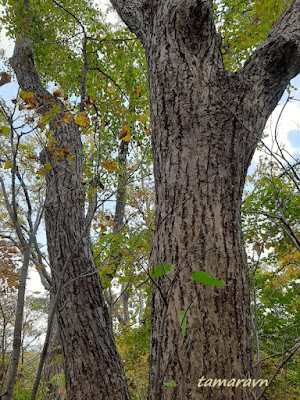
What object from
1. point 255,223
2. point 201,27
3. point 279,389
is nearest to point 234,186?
point 201,27

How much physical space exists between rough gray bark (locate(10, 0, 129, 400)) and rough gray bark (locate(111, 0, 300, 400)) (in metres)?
0.61

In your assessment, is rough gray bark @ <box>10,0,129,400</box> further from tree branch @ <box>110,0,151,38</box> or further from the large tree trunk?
tree branch @ <box>110,0,151,38</box>

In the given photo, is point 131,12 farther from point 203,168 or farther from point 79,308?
point 79,308

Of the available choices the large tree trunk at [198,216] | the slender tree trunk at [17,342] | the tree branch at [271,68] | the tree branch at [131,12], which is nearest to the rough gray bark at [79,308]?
the slender tree trunk at [17,342]

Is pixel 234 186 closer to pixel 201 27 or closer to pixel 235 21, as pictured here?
pixel 201 27

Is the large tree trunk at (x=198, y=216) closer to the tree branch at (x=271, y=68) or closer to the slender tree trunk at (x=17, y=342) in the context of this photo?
the tree branch at (x=271, y=68)

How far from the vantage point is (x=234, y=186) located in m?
1.58

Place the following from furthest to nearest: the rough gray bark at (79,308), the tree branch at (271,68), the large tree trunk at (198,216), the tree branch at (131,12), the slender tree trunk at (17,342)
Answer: the tree branch at (131,12)
the rough gray bark at (79,308)
the tree branch at (271,68)
the large tree trunk at (198,216)
the slender tree trunk at (17,342)

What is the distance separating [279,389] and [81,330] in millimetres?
4664

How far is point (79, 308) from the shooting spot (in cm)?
217

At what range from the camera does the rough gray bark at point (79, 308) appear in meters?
1.96

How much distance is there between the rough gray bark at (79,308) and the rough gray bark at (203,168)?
0.61 meters

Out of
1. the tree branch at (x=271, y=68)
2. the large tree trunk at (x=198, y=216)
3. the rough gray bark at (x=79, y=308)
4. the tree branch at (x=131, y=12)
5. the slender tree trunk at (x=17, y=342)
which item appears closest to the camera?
the slender tree trunk at (x=17, y=342)

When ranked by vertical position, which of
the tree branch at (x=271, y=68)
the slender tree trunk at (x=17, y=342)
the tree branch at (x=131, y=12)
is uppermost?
the tree branch at (x=131, y=12)
